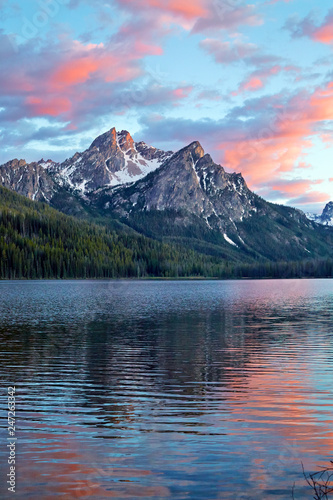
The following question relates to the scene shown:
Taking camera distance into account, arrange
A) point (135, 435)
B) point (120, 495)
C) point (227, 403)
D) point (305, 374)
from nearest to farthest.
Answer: point (120, 495)
point (135, 435)
point (227, 403)
point (305, 374)

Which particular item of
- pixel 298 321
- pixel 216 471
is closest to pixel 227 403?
pixel 216 471

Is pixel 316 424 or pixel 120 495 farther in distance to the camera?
pixel 316 424

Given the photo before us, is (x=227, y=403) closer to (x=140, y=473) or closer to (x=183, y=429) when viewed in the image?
(x=183, y=429)

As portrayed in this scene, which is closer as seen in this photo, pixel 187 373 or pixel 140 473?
pixel 140 473

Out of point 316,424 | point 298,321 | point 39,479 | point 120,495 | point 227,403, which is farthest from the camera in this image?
point 298,321

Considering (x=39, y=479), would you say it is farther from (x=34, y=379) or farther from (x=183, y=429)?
(x=34, y=379)

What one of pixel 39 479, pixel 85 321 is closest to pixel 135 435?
pixel 39 479

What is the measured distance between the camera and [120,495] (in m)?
14.2

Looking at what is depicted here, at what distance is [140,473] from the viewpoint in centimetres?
1576

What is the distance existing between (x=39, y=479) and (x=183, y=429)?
680cm

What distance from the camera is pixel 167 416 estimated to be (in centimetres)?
2247

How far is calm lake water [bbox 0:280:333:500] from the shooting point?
15.2 m

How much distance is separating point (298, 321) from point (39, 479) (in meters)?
59.3

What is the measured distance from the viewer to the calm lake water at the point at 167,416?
15.2m
